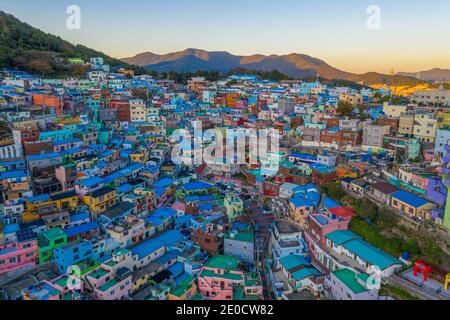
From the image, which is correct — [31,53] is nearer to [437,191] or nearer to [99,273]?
[99,273]

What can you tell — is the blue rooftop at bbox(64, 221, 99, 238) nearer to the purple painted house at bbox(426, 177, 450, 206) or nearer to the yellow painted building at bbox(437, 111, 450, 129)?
the purple painted house at bbox(426, 177, 450, 206)

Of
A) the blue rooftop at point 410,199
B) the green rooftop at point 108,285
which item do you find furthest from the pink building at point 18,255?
the blue rooftop at point 410,199

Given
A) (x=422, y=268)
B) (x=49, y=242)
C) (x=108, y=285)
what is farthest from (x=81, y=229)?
(x=422, y=268)

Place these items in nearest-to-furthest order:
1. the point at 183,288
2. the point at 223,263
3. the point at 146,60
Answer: the point at 183,288, the point at 223,263, the point at 146,60

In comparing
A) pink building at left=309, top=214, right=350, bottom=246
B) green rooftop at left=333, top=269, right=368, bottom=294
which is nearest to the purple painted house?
pink building at left=309, top=214, right=350, bottom=246

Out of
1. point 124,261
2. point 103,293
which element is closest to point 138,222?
point 124,261

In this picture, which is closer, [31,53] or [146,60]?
[31,53]
